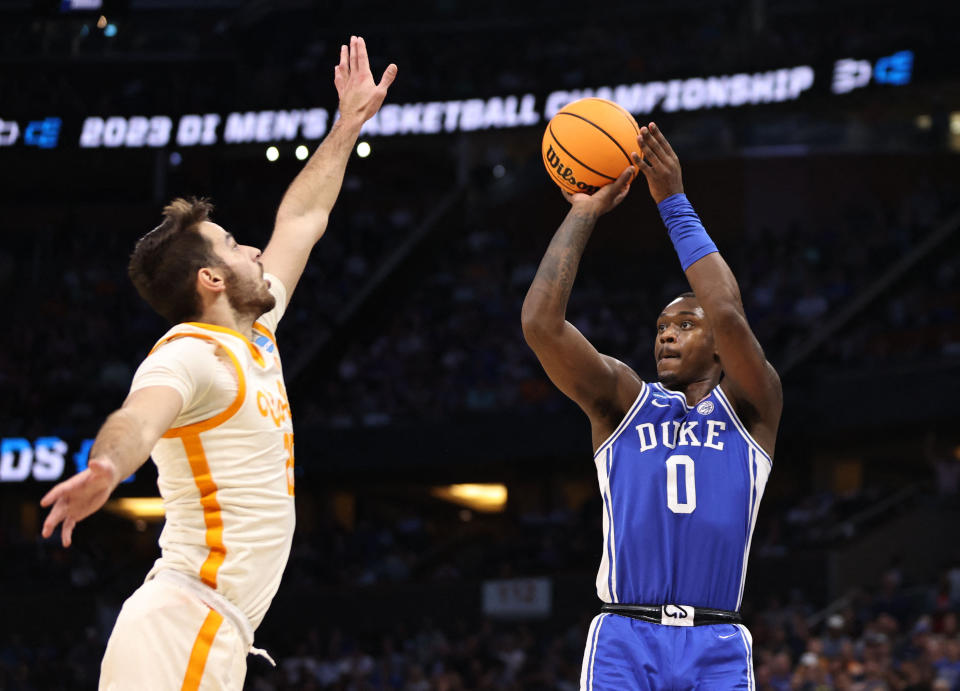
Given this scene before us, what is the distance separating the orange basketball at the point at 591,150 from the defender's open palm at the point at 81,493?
2580 millimetres

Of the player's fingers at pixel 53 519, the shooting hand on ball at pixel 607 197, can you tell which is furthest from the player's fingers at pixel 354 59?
the player's fingers at pixel 53 519

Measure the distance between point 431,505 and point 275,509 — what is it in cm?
2108

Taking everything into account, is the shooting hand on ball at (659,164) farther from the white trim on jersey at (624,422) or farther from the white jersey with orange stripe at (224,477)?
the white jersey with orange stripe at (224,477)

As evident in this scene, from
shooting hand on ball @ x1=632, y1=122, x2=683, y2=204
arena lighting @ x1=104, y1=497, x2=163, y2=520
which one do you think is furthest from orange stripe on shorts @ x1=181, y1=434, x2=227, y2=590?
arena lighting @ x1=104, y1=497, x2=163, y2=520

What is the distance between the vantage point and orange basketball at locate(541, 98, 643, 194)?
4.86m

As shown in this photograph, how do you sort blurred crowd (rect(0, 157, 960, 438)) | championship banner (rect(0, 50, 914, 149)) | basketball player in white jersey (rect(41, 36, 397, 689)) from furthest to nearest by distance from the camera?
championship banner (rect(0, 50, 914, 149)), blurred crowd (rect(0, 157, 960, 438)), basketball player in white jersey (rect(41, 36, 397, 689))

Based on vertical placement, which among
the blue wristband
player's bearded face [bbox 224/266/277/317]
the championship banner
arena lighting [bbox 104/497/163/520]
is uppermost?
the championship banner

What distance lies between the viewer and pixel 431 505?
24.4m

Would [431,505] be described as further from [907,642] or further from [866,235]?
[907,642]

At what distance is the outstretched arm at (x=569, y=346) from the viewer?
444 cm

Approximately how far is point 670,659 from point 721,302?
1.24 metres

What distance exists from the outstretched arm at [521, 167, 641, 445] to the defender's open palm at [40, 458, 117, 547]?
1.92m

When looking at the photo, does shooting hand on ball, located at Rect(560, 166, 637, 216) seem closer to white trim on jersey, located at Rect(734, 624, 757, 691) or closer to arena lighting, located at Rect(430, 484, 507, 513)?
white trim on jersey, located at Rect(734, 624, 757, 691)

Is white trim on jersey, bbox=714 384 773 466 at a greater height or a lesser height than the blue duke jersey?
greater
